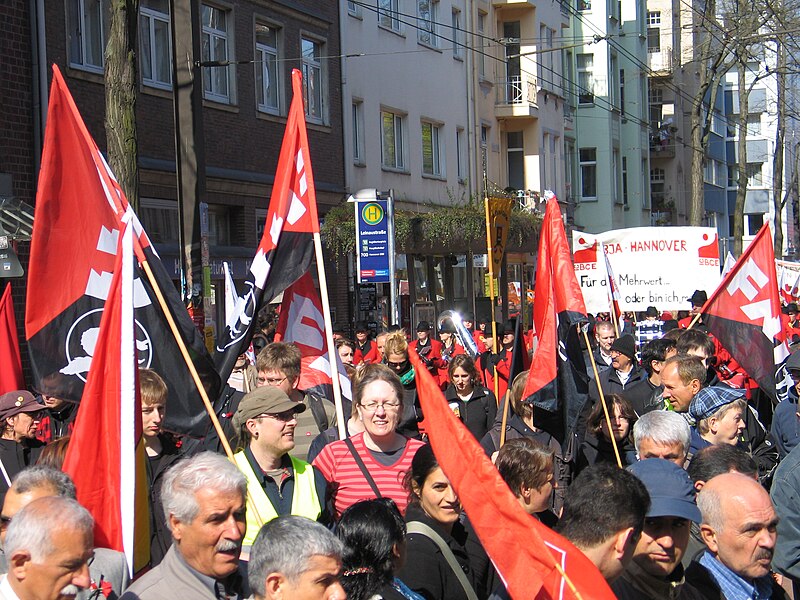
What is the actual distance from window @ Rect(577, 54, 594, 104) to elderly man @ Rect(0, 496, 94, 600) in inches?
1601

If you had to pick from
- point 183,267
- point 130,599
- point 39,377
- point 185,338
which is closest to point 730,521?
point 130,599

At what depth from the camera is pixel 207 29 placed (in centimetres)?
2020

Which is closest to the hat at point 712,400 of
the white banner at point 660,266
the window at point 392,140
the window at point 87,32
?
the white banner at point 660,266

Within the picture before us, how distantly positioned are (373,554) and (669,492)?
41.8 inches

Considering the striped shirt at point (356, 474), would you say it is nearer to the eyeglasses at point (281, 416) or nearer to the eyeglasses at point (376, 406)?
the eyeglasses at point (376, 406)

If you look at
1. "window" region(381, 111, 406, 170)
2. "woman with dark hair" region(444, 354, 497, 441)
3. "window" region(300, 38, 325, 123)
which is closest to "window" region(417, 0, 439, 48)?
"window" region(381, 111, 406, 170)

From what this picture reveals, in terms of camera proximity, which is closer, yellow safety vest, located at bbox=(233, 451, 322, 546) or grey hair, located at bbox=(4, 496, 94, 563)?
grey hair, located at bbox=(4, 496, 94, 563)

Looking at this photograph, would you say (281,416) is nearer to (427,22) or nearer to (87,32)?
(87,32)

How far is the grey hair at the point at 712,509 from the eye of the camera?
4293 mm

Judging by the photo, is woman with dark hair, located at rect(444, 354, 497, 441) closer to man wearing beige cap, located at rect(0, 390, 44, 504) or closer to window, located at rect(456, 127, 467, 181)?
man wearing beige cap, located at rect(0, 390, 44, 504)

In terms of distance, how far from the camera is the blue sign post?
14211mm

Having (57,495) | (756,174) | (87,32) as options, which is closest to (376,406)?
(57,495)

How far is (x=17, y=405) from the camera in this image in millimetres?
7180

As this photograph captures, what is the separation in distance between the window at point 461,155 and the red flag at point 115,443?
85.5 ft
